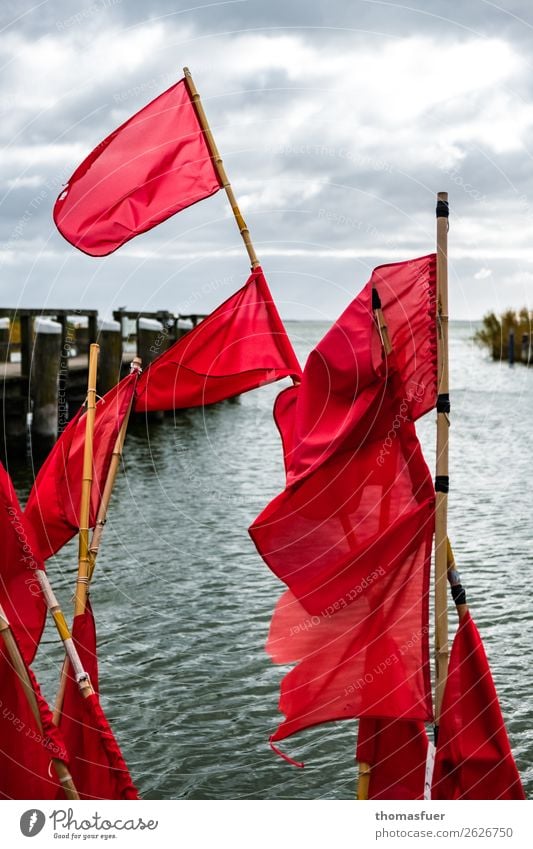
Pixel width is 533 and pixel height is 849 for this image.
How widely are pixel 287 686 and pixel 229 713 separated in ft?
11.8

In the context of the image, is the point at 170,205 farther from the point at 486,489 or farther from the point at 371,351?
the point at 486,489

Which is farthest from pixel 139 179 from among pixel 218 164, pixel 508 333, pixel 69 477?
pixel 508 333

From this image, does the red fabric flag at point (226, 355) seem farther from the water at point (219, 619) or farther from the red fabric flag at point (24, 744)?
the water at point (219, 619)

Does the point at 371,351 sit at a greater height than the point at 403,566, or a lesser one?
greater

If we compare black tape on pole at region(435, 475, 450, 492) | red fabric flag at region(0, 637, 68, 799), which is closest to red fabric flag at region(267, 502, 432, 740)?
black tape on pole at region(435, 475, 450, 492)

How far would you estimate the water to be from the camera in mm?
7809

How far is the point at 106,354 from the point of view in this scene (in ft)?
84.1

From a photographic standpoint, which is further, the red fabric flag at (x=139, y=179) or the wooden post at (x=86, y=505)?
the red fabric flag at (x=139, y=179)

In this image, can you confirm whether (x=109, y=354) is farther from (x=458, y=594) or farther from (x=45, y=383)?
(x=458, y=594)

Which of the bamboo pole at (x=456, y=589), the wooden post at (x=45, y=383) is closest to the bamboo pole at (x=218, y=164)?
the bamboo pole at (x=456, y=589)

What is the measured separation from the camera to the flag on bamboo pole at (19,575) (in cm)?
531

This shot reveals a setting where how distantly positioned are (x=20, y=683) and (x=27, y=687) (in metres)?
0.10

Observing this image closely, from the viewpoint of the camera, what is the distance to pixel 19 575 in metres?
5.36
